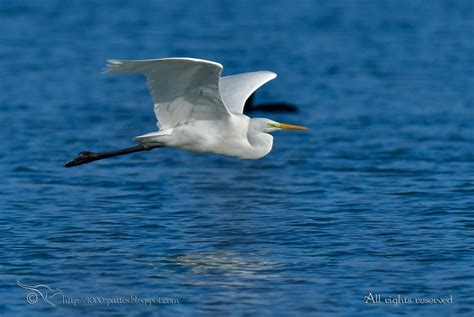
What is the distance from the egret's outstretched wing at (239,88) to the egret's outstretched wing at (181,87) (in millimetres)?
759

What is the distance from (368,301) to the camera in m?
9.71

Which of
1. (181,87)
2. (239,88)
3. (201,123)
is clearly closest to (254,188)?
(239,88)

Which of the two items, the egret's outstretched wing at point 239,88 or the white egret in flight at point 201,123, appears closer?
the white egret in flight at point 201,123

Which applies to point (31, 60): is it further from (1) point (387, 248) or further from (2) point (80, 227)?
(1) point (387, 248)

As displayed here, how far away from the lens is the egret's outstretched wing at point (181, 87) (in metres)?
10.3

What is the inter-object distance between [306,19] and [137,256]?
23266 mm

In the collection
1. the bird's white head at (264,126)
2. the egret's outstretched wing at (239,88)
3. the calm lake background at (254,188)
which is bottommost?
the calm lake background at (254,188)

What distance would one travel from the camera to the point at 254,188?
48.6 ft

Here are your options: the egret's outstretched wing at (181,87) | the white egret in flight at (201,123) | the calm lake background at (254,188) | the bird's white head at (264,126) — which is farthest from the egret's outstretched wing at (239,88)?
the calm lake background at (254,188)

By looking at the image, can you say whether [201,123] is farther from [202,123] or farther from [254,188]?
[254,188]

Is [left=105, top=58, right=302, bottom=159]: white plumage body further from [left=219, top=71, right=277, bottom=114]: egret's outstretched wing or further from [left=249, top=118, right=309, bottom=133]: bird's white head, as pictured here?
[left=219, top=71, right=277, bottom=114]: egret's outstretched wing

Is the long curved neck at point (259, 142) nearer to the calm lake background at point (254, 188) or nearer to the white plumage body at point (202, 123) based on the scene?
the white plumage body at point (202, 123)

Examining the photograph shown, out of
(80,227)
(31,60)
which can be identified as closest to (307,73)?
(31,60)

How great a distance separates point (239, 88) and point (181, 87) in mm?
1649
